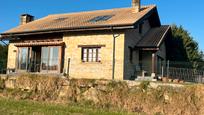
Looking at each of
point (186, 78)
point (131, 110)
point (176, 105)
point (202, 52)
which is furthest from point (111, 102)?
point (202, 52)

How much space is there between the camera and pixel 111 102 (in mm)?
14469

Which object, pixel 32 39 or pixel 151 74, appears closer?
pixel 151 74

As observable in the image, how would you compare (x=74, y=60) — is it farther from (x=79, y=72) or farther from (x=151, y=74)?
(x=151, y=74)

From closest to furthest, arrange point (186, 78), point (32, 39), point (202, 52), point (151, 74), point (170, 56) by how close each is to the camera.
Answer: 1. point (186, 78)
2. point (151, 74)
3. point (32, 39)
4. point (170, 56)
5. point (202, 52)

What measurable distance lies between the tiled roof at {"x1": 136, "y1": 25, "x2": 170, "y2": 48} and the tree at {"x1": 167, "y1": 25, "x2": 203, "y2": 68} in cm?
→ 229

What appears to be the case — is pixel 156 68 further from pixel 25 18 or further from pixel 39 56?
pixel 25 18

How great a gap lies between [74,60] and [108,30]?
3434 mm

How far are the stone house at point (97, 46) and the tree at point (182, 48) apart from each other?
2.17 m

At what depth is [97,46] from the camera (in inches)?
901

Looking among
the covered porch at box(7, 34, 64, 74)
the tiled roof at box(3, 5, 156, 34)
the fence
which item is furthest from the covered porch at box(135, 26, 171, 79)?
the covered porch at box(7, 34, 64, 74)

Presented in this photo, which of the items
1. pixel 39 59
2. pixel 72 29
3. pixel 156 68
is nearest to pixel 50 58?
pixel 39 59

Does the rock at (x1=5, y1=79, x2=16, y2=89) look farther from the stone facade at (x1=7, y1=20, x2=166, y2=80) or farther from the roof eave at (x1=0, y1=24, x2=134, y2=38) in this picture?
the roof eave at (x1=0, y1=24, x2=134, y2=38)

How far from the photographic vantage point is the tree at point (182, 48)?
2957cm

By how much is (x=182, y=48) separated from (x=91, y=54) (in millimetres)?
11088
